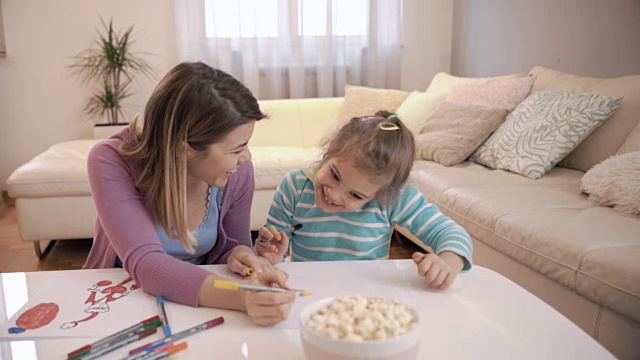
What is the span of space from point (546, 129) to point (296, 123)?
162 centimetres

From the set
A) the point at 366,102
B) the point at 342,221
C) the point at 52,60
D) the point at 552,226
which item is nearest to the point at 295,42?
the point at 366,102

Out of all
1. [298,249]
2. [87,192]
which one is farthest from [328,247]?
[87,192]

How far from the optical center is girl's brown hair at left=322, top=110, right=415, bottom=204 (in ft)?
3.87

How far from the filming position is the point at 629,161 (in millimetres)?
1949

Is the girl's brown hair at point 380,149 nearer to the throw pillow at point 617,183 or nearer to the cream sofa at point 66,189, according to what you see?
the throw pillow at point 617,183

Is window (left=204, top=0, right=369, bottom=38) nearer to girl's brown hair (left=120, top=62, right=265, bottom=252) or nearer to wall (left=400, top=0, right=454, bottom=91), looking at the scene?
wall (left=400, top=0, right=454, bottom=91)

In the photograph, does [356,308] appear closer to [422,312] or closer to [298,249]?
[422,312]

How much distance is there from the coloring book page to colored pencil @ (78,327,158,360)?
0.15 feet

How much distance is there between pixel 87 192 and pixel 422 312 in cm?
234

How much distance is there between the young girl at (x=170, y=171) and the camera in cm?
96

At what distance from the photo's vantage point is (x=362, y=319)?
0.63 meters

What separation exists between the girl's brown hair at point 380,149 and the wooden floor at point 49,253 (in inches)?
65.1

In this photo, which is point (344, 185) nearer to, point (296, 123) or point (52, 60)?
point (296, 123)

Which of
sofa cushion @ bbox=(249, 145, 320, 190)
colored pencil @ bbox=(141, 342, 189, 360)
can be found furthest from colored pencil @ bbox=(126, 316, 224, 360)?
sofa cushion @ bbox=(249, 145, 320, 190)
